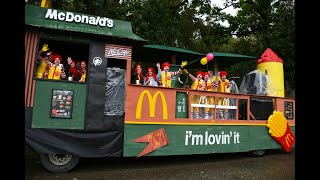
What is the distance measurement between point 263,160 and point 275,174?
1.91m

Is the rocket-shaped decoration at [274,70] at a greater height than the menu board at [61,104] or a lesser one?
greater

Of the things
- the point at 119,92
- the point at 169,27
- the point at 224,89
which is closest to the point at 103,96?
the point at 119,92

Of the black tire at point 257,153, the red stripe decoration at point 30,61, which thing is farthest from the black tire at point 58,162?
the black tire at point 257,153

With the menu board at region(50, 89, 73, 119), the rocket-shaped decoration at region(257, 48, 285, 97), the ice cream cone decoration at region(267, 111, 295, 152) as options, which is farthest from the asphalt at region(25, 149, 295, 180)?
the rocket-shaped decoration at region(257, 48, 285, 97)

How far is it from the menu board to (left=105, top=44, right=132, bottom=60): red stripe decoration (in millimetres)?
1445

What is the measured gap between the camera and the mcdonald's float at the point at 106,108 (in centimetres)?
610

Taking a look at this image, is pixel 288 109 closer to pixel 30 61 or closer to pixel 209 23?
pixel 30 61

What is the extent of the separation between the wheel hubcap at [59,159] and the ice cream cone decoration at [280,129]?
253 inches

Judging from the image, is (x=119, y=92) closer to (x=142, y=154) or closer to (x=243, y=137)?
(x=142, y=154)

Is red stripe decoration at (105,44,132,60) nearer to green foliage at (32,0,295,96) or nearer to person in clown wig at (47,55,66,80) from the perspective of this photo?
person in clown wig at (47,55,66,80)

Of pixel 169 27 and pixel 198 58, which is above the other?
pixel 169 27

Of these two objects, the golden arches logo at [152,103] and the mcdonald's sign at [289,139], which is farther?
the mcdonald's sign at [289,139]

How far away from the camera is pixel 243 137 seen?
27.6ft

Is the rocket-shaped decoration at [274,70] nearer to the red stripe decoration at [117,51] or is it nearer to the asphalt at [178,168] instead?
the asphalt at [178,168]
